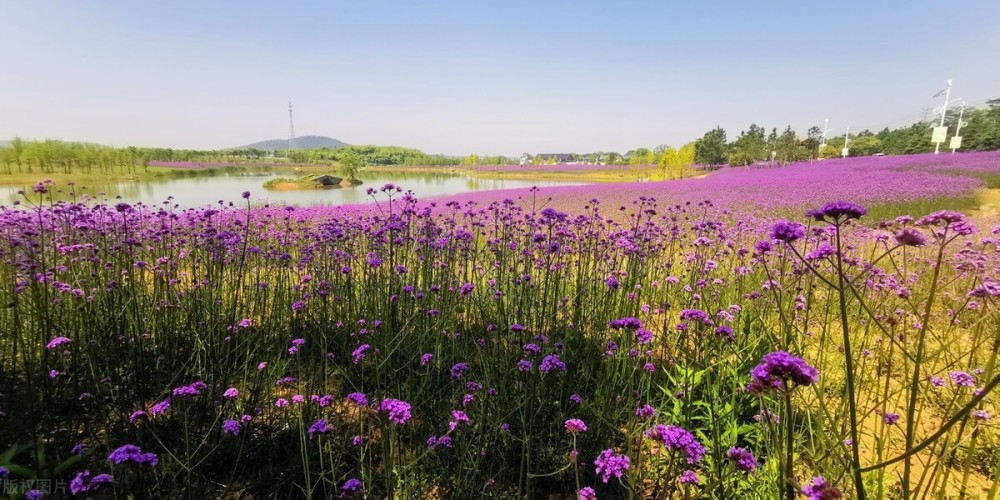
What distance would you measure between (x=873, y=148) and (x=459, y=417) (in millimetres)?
86031

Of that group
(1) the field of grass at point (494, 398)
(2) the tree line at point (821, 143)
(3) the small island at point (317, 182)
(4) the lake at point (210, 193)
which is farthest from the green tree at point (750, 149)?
(1) the field of grass at point (494, 398)

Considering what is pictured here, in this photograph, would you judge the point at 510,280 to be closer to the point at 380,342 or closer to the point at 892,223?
the point at 380,342

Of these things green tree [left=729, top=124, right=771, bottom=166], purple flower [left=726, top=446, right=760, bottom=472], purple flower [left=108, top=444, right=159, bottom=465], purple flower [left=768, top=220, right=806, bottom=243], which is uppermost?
green tree [left=729, top=124, right=771, bottom=166]

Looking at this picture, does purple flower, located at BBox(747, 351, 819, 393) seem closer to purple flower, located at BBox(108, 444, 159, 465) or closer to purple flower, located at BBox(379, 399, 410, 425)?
purple flower, located at BBox(379, 399, 410, 425)

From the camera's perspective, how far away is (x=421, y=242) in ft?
14.9

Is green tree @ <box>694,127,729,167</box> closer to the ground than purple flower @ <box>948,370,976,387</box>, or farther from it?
farther from it

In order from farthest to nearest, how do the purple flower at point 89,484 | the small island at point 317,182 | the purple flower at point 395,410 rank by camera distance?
the small island at point 317,182
the purple flower at point 395,410
the purple flower at point 89,484

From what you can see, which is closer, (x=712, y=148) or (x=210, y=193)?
(x=210, y=193)

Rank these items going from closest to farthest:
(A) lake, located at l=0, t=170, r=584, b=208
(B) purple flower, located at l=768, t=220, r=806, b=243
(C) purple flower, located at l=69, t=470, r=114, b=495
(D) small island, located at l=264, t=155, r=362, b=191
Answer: (C) purple flower, located at l=69, t=470, r=114, b=495, (B) purple flower, located at l=768, t=220, r=806, b=243, (A) lake, located at l=0, t=170, r=584, b=208, (D) small island, located at l=264, t=155, r=362, b=191

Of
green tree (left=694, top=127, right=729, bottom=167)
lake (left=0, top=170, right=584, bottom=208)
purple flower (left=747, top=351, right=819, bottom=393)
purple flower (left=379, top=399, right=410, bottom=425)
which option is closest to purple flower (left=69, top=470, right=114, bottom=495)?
purple flower (left=379, top=399, right=410, bottom=425)

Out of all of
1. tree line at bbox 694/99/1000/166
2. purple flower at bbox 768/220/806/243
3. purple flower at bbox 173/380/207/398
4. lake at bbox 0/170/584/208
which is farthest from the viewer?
tree line at bbox 694/99/1000/166

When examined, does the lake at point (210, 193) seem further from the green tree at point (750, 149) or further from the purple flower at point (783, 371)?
the green tree at point (750, 149)

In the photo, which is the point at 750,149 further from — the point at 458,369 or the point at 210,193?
the point at 458,369

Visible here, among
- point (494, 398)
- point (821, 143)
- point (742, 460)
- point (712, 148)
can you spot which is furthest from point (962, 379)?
point (821, 143)
